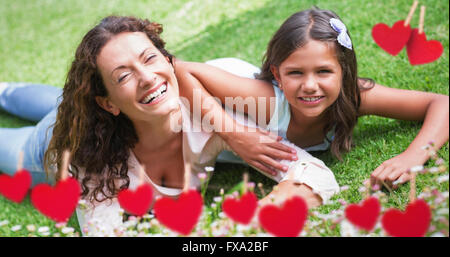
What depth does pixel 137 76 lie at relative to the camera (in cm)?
212

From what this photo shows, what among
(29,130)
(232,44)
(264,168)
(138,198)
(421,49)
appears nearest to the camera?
(138,198)

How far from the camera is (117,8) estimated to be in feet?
21.9

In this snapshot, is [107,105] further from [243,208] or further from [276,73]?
[243,208]

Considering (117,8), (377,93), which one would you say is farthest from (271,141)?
(117,8)

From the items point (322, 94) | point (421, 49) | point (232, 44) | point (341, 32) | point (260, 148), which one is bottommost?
point (232, 44)

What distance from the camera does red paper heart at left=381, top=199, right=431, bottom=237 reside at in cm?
104

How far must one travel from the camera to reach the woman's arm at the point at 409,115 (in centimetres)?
211

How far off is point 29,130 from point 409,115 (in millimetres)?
2441

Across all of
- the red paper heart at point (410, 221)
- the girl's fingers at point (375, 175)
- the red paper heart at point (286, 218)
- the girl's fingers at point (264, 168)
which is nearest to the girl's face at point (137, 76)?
the girl's fingers at point (264, 168)

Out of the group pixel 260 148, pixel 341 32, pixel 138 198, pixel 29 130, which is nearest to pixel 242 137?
pixel 260 148

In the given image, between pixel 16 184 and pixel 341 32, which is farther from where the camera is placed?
pixel 341 32

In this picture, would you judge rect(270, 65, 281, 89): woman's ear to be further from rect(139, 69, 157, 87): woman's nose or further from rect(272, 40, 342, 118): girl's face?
rect(139, 69, 157, 87): woman's nose
